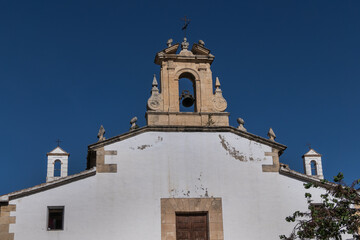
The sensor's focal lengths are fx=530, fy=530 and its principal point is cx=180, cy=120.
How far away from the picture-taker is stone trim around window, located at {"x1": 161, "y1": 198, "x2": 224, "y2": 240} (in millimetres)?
14367

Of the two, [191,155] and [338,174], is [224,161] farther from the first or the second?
[338,174]

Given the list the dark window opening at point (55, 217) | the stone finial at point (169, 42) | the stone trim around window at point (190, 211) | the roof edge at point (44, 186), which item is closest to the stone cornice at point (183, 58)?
the stone finial at point (169, 42)

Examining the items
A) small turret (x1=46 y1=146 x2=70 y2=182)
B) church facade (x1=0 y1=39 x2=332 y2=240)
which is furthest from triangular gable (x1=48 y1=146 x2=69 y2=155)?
church facade (x1=0 y1=39 x2=332 y2=240)

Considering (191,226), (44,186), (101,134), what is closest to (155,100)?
(101,134)

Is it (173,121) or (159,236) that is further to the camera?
(173,121)

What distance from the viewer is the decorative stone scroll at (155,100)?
1585 centimetres

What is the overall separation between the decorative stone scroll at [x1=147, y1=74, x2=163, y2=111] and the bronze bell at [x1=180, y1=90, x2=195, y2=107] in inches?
33.2

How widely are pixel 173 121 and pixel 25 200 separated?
4730mm

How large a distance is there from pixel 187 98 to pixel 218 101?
0.98 m

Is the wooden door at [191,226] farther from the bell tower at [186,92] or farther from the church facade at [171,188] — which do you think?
the bell tower at [186,92]

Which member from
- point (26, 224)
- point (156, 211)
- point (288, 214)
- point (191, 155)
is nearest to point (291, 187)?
point (288, 214)

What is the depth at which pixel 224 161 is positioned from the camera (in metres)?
15.3

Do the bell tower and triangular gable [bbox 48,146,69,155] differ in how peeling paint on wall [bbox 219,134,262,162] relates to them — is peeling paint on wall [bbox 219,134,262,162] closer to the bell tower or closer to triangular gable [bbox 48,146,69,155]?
the bell tower

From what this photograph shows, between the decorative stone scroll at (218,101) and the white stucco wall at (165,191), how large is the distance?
39.0 inches
